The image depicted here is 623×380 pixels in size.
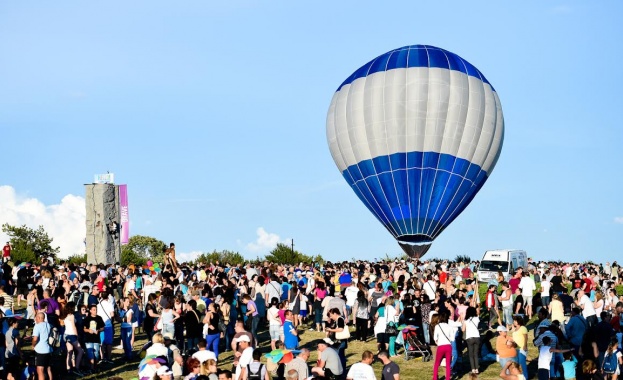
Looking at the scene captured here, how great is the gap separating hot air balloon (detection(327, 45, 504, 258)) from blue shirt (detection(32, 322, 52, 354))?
33694 mm

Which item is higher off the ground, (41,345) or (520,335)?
(41,345)

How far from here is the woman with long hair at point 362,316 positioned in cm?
2776

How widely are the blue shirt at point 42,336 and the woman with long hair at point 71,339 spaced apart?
1671mm

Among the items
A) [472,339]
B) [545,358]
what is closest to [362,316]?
[472,339]

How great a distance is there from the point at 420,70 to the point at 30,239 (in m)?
41.3

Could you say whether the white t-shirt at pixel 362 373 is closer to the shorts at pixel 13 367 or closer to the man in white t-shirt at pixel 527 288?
the shorts at pixel 13 367

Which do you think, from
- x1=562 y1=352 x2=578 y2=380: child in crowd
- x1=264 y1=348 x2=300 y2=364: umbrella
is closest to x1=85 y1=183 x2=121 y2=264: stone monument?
x1=264 y1=348 x2=300 y2=364: umbrella

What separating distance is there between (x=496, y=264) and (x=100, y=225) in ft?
76.2

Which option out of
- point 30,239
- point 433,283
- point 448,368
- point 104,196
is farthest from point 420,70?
point 30,239

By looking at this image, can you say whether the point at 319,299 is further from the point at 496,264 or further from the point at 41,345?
the point at 496,264

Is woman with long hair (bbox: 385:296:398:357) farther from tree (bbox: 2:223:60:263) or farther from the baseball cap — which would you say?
tree (bbox: 2:223:60:263)

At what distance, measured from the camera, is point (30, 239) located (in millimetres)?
78812

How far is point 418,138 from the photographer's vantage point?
52031mm

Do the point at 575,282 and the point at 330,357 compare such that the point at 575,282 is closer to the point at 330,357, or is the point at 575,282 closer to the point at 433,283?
the point at 433,283
